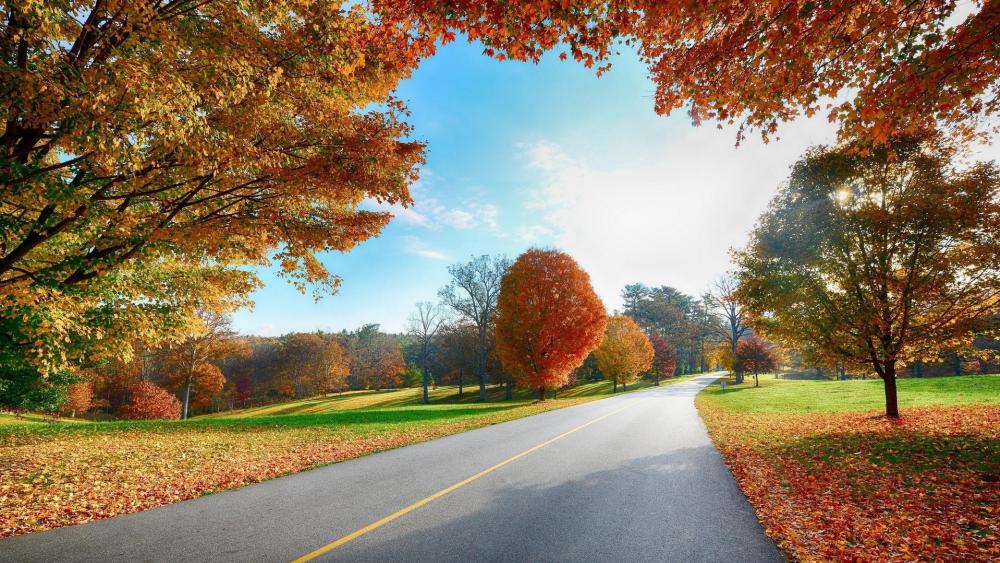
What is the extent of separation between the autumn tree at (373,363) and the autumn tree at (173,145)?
60960 mm

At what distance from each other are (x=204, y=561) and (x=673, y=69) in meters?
9.10

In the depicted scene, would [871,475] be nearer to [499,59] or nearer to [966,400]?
[499,59]

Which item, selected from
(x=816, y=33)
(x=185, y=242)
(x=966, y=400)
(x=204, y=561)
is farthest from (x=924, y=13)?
(x=966, y=400)

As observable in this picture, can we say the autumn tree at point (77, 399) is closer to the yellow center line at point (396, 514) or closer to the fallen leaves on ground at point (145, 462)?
the fallen leaves on ground at point (145, 462)

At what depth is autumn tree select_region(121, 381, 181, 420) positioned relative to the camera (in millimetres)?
37938

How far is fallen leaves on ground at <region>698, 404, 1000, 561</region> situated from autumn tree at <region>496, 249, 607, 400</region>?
15.0m

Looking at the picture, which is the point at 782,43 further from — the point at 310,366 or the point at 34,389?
the point at 310,366

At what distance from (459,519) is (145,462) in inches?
346

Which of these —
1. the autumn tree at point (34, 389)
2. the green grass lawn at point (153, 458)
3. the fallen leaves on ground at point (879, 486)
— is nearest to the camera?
the fallen leaves on ground at point (879, 486)

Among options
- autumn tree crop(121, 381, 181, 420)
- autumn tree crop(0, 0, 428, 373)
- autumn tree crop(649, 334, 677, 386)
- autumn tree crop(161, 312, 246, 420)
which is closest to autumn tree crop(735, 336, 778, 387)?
autumn tree crop(649, 334, 677, 386)

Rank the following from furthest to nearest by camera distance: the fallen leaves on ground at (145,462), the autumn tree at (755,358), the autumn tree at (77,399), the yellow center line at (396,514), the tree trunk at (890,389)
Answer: the autumn tree at (77,399) < the autumn tree at (755,358) < the tree trunk at (890,389) < the fallen leaves on ground at (145,462) < the yellow center line at (396,514)

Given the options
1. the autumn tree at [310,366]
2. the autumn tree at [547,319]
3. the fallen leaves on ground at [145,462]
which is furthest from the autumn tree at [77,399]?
the autumn tree at [547,319]

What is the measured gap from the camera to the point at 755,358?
4019cm

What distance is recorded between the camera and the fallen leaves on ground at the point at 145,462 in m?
6.09
